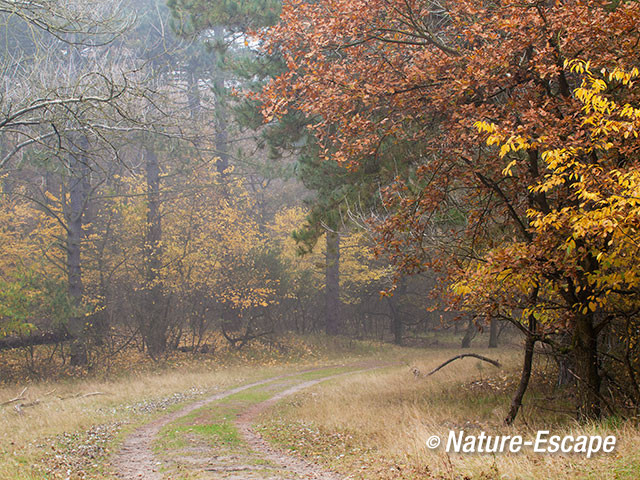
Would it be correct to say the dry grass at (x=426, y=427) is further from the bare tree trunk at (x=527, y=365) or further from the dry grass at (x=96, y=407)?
the dry grass at (x=96, y=407)

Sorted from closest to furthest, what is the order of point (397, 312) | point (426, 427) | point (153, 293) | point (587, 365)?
point (587, 365) < point (426, 427) < point (153, 293) < point (397, 312)

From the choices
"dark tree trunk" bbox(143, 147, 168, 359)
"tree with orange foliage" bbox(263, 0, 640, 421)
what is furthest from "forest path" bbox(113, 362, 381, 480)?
"dark tree trunk" bbox(143, 147, 168, 359)

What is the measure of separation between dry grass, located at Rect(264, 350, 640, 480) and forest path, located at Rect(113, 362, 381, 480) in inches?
20.0

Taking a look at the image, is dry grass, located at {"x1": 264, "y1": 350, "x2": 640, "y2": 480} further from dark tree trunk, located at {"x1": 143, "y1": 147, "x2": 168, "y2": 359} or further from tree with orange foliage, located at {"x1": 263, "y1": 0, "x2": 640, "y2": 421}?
dark tree trunk, located at {"x1": 143, "y1": 147, "x2": 168, "y2": 359}

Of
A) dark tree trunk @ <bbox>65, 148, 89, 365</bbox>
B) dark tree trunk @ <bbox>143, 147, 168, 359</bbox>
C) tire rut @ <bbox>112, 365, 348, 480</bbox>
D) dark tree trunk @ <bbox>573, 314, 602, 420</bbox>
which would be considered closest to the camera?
tire rut @ <bbox>112, 365, 348, 480</bbox>

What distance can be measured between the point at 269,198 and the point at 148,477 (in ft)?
98.2

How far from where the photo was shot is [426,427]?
26.2 feet

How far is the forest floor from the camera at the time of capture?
226 inches

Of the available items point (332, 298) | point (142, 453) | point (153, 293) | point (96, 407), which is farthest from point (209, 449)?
point (332, 298)

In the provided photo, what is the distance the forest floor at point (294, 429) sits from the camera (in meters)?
5.75

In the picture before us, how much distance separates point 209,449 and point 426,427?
336 centimetres

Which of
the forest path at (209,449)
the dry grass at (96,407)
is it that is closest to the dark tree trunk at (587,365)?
the forest path at (209,449)

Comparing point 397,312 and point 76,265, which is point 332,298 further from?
point 76,265

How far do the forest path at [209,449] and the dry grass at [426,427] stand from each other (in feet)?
1.66
